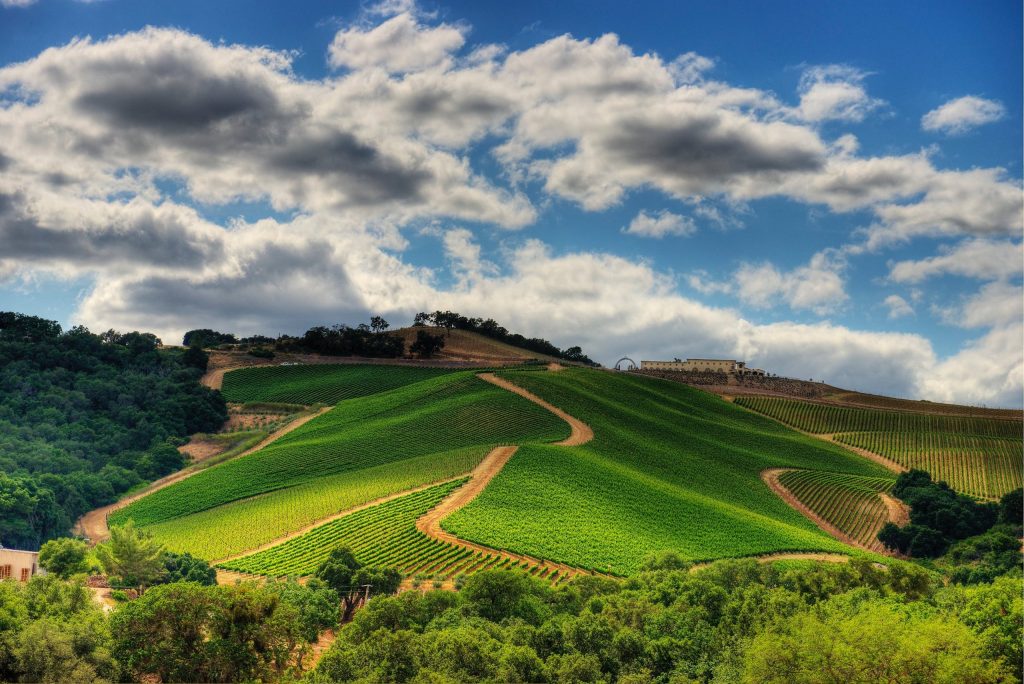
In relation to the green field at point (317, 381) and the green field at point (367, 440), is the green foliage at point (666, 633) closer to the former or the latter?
the green field at point (367, 440)

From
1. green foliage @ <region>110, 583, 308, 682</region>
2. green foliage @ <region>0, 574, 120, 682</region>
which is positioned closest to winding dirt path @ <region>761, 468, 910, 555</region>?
green foliage @ <region>110, 583, 308, 682</region>

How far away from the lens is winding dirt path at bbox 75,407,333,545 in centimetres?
9594

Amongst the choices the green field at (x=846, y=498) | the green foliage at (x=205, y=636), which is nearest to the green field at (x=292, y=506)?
the green foliage at (x=205, y=636)

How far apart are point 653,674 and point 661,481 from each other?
190 feet

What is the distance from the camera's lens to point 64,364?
14588cm

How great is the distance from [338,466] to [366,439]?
9142 millimetres

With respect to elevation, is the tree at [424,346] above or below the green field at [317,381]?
above

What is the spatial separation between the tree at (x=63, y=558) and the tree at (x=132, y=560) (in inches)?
84.9

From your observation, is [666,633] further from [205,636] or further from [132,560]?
[132,560]

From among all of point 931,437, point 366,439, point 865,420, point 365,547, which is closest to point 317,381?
point 366,439

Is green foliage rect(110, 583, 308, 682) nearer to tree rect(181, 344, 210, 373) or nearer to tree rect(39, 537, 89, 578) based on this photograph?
tree rect(39, 537, 89, 578)

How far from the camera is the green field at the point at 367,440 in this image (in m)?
99.5

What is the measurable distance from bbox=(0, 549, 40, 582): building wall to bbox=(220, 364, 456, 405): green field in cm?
7513

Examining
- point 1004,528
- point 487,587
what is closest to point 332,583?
point 487,587
